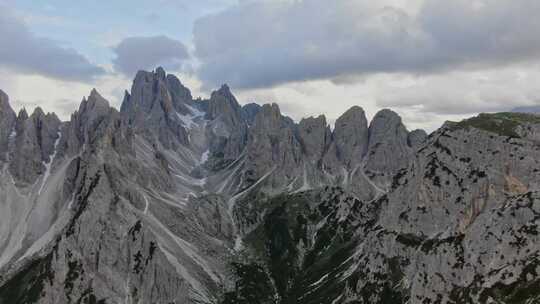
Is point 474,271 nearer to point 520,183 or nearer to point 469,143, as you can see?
point 520,183

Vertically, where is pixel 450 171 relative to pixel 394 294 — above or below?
above

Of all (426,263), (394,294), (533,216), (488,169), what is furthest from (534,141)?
(394,294)

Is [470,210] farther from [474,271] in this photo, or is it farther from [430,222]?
[474,271]

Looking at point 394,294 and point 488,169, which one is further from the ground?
point 488,169

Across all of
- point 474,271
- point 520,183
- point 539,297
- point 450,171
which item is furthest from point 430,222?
point 539,297

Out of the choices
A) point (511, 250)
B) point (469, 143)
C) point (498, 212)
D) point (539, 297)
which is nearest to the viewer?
point (539, 297)

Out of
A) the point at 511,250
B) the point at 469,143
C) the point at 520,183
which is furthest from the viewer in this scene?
the point at 469,143

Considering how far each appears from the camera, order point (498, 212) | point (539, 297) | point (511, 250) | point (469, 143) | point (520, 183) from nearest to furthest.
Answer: point (539, 297) → point (511, 250) → point (498, 212) → point (520, 183) → point (469, 143)

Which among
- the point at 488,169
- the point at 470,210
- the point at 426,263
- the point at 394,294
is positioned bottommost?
the point at 394,294

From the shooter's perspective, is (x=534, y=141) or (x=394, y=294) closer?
(x=534, y=141)
